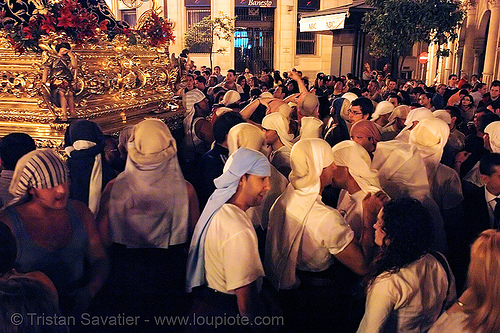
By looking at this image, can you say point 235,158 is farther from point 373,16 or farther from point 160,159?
point 373,16

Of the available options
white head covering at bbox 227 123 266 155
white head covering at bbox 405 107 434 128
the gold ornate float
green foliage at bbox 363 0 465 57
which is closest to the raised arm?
white head covering at bbox 227 123 266 155

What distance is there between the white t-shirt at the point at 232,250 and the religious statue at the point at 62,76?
2.98m

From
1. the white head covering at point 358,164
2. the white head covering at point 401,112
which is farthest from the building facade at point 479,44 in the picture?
the white head covering at point 358,164

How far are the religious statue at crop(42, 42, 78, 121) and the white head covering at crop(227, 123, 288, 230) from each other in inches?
76.2

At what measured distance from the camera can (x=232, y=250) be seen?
205 cm

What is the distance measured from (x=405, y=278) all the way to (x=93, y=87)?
4191mm

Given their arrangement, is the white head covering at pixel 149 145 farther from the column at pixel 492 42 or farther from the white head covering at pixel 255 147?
the column at pixel 492 42

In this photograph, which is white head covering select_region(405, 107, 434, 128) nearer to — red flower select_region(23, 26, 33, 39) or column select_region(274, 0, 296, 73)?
red flower select_region(23, 26, 33, 39)

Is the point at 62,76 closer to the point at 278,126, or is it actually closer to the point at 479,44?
the point at 278,126

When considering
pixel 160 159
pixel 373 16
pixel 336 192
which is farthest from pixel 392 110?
pixel 373 16

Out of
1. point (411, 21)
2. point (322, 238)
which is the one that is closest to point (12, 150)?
point (322, 238)

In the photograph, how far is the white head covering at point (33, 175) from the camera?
2.06 m

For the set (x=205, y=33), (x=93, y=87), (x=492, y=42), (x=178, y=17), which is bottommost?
(x=93, y=87)

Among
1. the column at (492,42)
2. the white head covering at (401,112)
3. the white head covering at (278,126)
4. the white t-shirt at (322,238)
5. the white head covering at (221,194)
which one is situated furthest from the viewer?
the column at (492,42)
